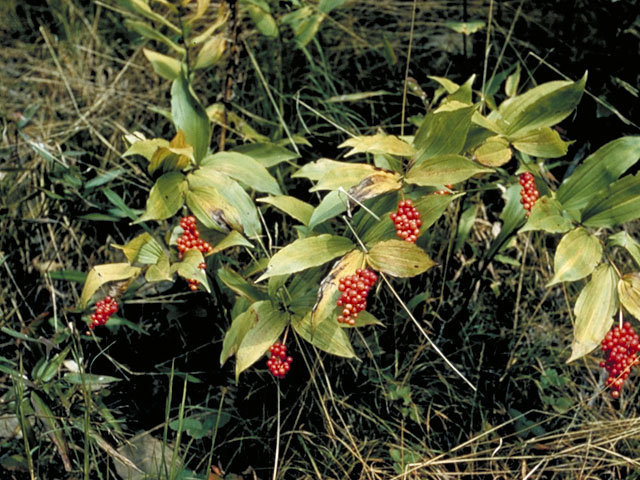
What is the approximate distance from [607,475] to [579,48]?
1.30 metres

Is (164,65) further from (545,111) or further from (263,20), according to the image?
(545,111)

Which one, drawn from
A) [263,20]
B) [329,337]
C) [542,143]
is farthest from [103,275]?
[542,143]

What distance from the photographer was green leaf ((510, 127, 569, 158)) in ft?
4.72

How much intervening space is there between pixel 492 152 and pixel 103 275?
96 cm

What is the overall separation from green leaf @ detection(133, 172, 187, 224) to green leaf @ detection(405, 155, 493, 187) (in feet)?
1.82

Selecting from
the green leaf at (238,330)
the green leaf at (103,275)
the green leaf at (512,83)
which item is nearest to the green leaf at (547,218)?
the green leaf at (512,83)

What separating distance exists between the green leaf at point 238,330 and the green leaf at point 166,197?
0.30m

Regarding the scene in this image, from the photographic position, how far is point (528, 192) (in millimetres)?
1484

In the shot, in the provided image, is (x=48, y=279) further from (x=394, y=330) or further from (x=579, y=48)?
(x=579, y=48)

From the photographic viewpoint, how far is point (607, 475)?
1.83 meters

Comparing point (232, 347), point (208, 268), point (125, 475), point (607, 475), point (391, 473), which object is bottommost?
point (607, 475)

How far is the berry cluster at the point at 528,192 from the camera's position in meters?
1.47

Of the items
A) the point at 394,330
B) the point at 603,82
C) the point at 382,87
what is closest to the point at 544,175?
the point at 603,82

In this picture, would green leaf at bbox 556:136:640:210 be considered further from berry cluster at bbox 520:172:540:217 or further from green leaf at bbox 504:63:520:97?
green leaf at bbox 504:63:520:97
